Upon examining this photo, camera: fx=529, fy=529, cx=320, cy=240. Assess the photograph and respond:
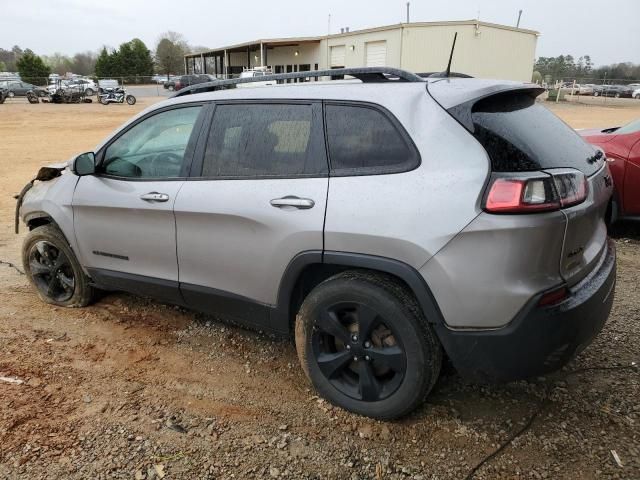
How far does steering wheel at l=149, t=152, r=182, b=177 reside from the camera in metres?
3.28

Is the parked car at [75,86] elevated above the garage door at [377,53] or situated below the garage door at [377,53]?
below

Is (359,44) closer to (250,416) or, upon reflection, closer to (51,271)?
(51,271)

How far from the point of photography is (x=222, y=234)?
3.00m

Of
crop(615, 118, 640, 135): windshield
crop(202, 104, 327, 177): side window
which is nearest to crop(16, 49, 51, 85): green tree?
crop(615, 118, 640, 135): windshield

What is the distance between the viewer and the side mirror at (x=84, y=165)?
3.56 meters

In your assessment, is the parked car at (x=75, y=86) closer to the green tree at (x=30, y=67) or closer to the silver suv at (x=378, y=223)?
the green tree at (x=30, y=67)

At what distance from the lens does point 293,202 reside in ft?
8.82

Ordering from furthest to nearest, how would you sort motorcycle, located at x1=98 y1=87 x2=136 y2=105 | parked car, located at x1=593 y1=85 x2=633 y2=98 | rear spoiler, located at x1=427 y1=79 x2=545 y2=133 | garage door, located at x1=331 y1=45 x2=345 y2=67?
1. parked car, located at x1=593 y1=85 x2=633 y2=98
2. garage door, located at x1=331 y1=45 x2=345 y2=67
3. motorcycle, located at x1=98 y1=87 x2=136 y2=105
4. rear spoiler, located at x1=427 y1=79 x2=545 y2=133

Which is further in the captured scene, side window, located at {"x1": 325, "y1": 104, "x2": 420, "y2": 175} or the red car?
the red car

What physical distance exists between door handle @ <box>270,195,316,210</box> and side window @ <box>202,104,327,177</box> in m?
0.15

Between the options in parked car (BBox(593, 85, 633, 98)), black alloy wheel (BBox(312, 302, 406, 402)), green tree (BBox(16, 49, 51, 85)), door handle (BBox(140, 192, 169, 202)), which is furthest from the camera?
green tree (BBox(16, 49, 51, 85))

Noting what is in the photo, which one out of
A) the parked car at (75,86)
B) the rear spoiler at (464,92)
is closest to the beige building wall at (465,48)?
the parked car at (75,86)

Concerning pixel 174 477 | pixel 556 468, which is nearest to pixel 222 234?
pixel 174 477

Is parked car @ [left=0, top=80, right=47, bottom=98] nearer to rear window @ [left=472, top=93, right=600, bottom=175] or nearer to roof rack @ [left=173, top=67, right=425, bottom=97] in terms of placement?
roof rack @ [left=173, top=67, right=425, bottom=97]
